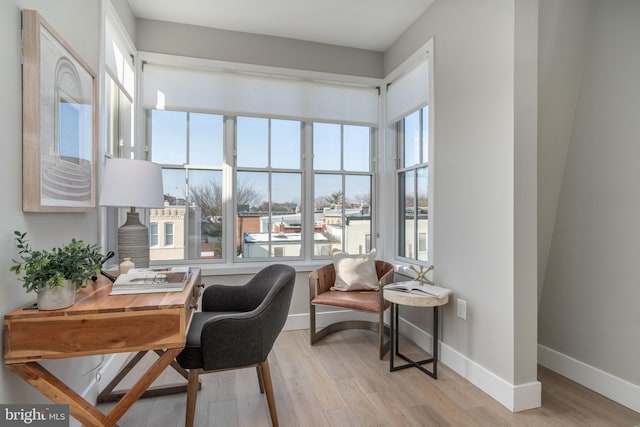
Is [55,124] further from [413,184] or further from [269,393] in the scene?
[413,184]

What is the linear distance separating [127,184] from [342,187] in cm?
218

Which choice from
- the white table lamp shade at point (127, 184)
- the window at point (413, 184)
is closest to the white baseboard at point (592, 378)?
the window at point (413, 184)

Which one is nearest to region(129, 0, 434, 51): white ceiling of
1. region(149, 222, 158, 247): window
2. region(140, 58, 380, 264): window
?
region(140, 58, 380, 264): window

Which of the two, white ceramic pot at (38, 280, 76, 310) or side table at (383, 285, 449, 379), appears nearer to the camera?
white ceramic pot at (38, 280, 76, 310)

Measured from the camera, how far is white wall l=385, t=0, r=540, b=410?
1996 mm

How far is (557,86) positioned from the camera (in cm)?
227

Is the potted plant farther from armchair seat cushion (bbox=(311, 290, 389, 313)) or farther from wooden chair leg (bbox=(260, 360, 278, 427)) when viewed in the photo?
armchair seat cushion (bbox=(311, 290, 389, 313))

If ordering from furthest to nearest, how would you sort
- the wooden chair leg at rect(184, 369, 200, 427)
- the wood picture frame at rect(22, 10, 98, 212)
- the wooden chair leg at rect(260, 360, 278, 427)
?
the wooden chair leg at rect(260, 360, 278, 427), the wooden chair leg at rect(184, 369, 200, 427), the wood picture frame at rect(22, 10, 98, 212)

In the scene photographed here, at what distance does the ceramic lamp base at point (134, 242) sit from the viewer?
2.03 metres

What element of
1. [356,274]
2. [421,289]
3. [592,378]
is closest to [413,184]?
[356,274]

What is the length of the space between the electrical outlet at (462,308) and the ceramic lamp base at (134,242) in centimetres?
218

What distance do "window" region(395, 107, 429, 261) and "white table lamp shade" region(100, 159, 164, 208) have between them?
7.19ft

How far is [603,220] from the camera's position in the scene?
220 centimetres

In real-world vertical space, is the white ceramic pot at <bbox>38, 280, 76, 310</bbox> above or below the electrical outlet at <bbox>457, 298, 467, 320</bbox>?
above
